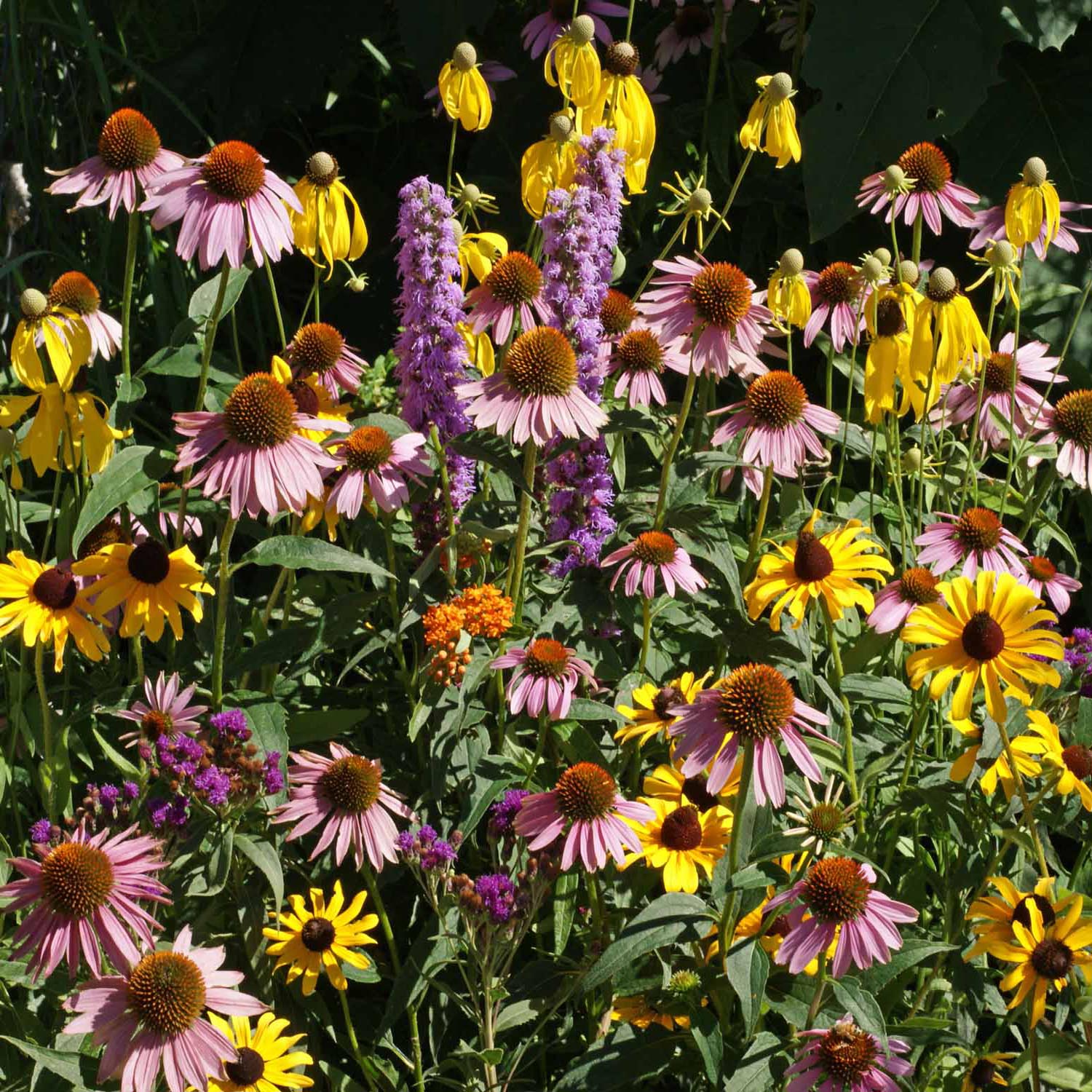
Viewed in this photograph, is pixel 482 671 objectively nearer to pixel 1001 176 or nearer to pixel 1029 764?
pixel 1029 764

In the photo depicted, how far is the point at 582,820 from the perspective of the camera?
1.72m

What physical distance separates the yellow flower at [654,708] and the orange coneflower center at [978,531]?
0.48 meters

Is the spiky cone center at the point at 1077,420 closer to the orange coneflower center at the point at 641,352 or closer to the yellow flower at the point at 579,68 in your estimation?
the orange coneflower center at the point at 641,352

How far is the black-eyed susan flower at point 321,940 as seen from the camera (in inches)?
70.2

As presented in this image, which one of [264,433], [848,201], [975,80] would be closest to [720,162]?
[848,201]

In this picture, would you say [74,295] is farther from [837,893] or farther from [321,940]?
[837,893]

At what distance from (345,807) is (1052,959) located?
888mm

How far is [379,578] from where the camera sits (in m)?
2.10

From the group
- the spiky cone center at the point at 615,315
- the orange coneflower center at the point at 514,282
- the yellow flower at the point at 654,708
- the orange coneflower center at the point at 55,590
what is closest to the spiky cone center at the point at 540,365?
→ the orange coneflower center at the point at 514,282

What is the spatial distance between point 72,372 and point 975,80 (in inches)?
83.5

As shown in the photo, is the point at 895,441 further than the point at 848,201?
No

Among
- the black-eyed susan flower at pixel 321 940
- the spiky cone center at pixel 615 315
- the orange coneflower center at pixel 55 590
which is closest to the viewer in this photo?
the black-eyed susan flower at pixel 321 940

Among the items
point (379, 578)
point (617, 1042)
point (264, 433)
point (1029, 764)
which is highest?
point (264, 433)

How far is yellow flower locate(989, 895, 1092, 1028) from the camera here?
169cm
